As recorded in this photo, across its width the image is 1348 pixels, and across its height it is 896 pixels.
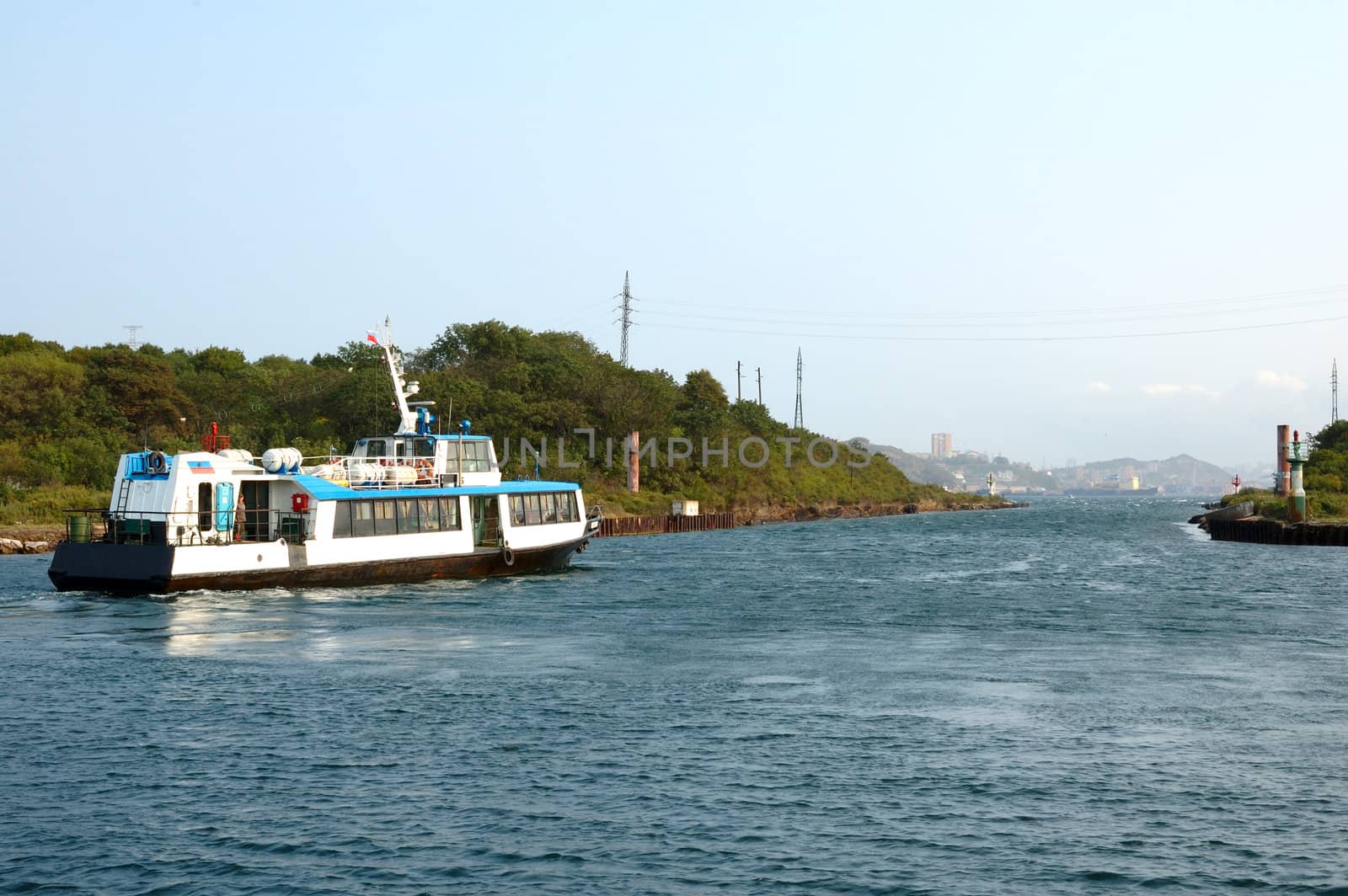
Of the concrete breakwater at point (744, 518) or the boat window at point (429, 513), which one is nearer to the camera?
the boat window at point (429, 513)

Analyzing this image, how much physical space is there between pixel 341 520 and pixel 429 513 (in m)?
4.08

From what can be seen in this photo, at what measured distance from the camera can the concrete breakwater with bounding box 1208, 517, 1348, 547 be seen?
253 feet

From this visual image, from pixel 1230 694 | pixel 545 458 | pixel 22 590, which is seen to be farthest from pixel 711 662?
pixel 545 458

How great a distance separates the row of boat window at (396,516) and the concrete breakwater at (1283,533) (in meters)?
56.1

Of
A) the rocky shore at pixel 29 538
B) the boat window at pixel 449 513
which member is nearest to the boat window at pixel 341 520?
the boat window at pixel 449 513

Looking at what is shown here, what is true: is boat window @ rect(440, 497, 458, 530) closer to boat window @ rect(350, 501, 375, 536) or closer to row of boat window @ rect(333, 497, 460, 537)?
row of boat window @ rect(333, 497, 460, 537)

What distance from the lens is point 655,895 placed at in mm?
14812

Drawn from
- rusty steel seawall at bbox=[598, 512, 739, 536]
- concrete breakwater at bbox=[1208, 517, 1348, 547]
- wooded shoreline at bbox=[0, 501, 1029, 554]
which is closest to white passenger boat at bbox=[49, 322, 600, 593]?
wooded shoreline at bbox=[0, 501, 1029, 554]

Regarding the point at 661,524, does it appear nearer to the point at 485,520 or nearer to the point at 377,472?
the point at 485,520

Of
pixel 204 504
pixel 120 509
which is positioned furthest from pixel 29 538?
pixel 204 504

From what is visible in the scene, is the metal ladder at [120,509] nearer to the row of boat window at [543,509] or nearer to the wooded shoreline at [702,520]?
the wooded shoreline at [702,520]

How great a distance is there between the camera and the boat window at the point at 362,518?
45.8 meters

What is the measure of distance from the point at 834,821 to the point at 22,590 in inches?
1473

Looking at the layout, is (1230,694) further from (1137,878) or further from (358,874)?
(358,874)
